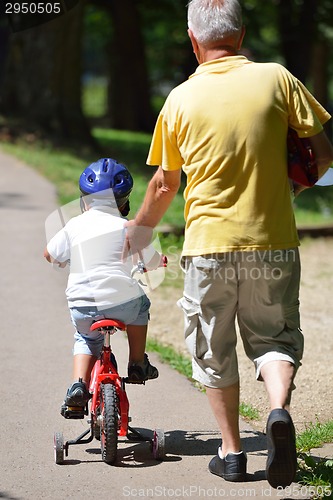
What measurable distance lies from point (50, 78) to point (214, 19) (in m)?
12.3

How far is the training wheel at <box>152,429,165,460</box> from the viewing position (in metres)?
4.44

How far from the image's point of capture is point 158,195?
Result: 4.11 meters

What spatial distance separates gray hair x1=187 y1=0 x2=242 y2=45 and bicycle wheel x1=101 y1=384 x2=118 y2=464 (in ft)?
5.43

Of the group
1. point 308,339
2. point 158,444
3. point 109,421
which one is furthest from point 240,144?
point 308,339

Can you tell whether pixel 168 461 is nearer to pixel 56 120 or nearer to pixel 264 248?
pixel 264 248

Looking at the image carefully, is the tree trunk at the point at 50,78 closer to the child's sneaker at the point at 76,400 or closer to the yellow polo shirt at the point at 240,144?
the child's sneaker at the point at 76,400

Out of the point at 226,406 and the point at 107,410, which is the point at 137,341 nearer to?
the point at 107,410

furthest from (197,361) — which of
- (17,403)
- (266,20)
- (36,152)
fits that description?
(266,20)

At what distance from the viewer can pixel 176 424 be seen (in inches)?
197

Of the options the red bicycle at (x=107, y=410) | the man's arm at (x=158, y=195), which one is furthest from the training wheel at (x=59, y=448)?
the man's arm at (x=158, y=195)

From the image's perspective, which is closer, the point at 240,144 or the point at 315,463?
the point at 240,144

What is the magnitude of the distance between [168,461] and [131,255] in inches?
40.9

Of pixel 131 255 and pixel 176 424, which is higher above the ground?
pixel 131 255

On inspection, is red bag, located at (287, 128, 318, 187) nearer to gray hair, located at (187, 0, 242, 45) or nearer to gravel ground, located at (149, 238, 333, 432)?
gray hair, located at (187, 0, 242, 45)
